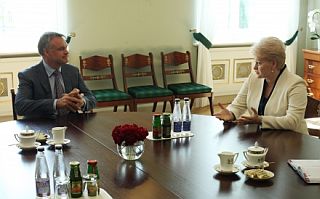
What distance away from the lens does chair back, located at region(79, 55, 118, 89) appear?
5336 mm

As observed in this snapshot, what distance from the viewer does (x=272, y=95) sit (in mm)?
2838

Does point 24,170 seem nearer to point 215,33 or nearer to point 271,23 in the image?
point 215,33

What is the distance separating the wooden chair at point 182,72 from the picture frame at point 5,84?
1.69 metres

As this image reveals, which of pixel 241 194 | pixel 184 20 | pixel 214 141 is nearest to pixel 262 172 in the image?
pixel 241 194

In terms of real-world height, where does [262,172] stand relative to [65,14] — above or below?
below

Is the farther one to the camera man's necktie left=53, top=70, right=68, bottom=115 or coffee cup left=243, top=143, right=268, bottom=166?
man's necktie left=53, top=70, right=68, bottom=115

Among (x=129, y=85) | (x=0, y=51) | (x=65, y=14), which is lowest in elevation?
(x=129, y=85)

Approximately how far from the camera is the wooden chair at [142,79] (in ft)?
17.0

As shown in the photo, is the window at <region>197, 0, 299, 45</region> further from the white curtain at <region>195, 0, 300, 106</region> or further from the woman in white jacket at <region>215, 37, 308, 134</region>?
the woman in white jacket at <region>215, 37, 308, 134</region>

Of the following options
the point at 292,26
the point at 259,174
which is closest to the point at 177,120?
the point at 259,174

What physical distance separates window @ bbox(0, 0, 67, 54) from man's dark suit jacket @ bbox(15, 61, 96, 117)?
2109 millimetres

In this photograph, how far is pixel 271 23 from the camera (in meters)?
6.65

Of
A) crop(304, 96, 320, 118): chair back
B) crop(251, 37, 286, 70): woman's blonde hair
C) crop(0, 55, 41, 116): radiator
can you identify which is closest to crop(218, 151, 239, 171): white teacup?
crop(251, 37, 286, 70): woman's blonde hair

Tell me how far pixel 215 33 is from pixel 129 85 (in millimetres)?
1313
